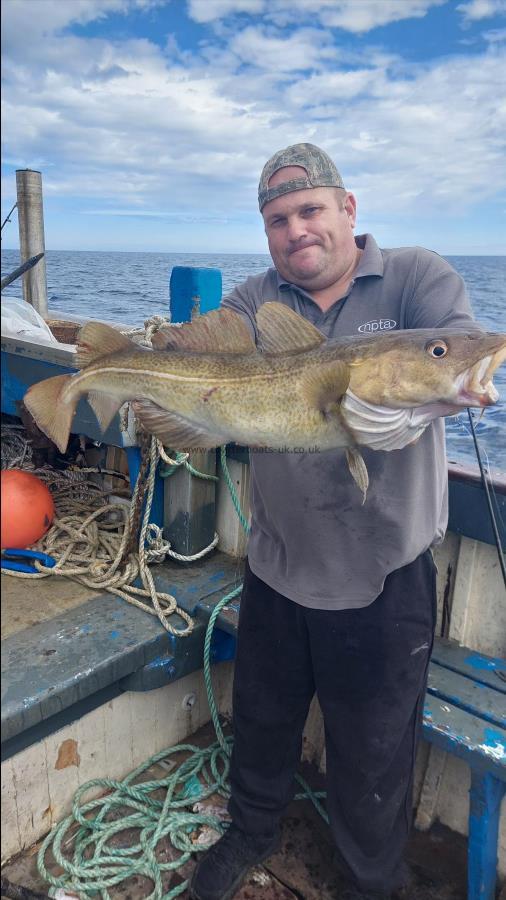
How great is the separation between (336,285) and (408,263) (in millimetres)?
319

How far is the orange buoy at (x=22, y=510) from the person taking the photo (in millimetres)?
1258

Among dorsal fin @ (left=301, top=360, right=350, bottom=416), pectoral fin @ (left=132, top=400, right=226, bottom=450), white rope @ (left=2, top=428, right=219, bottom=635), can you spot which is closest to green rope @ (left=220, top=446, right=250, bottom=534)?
white rope @ (left=2, top=428, right=219, bottom=635)

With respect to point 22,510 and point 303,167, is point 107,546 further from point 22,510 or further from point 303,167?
point 22,510

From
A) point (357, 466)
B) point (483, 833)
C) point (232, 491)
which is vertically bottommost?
point (483, 833)

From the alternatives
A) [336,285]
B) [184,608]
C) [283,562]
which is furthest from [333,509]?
[184,608]

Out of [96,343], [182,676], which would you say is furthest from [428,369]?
[182,676]

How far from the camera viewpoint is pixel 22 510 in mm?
1287

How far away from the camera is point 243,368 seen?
2.31 m

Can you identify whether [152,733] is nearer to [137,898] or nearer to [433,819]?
[137,898]

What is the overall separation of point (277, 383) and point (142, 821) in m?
2.51

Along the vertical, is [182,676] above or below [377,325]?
below

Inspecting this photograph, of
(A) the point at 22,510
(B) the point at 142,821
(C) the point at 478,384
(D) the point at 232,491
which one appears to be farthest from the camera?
(D) the point at 232,491

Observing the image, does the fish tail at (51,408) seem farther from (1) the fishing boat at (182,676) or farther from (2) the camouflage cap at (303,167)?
(2) the camouflage cap at (303,167)

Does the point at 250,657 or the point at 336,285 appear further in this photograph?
the point at 250,657
